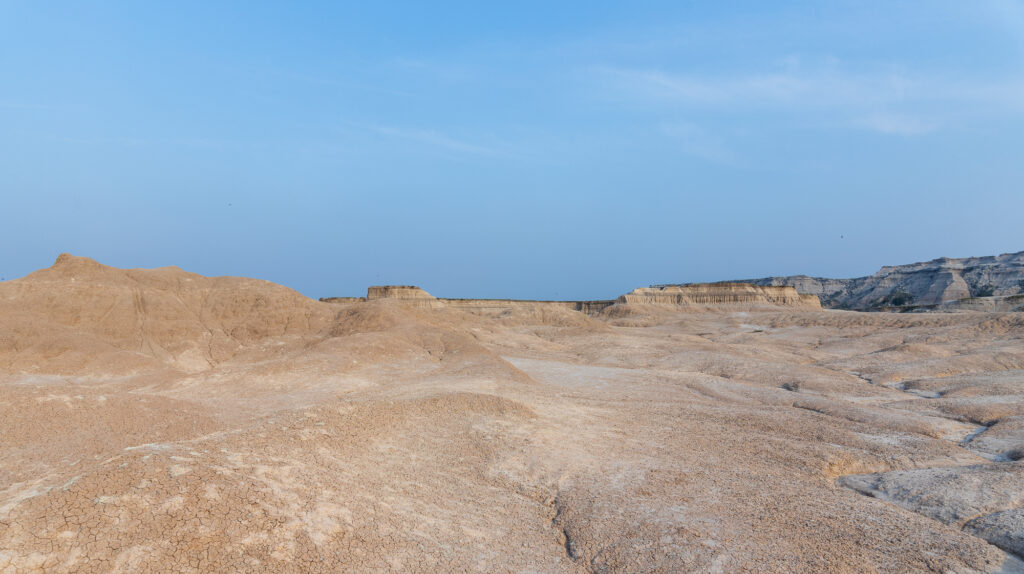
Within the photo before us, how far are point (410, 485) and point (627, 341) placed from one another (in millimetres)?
26052

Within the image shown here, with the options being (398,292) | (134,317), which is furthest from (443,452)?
(398,292)

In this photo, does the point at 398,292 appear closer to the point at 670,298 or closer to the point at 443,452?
the point at 670,298

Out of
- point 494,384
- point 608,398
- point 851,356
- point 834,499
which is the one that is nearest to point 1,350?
point 494,384

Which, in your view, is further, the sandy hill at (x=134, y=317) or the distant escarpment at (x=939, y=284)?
the distant escarpment at (x=939, y=284)

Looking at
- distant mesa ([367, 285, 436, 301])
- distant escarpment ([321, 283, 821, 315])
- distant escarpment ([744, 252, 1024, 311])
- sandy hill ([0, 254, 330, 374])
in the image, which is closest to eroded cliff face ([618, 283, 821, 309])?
distant escarpment ([321, 283, 821, 315])

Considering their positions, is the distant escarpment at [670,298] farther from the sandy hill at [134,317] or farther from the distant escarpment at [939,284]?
the sandy hill at [134,317]

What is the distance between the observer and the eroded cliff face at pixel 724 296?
66000 mm

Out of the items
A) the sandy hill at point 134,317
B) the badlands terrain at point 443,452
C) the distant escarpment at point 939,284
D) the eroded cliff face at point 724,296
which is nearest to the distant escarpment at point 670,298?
the eroded cliff face at point 724,296

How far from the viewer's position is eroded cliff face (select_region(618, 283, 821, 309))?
6600cm

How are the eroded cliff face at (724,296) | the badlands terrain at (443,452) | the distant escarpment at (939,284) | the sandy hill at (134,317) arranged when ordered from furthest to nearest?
the distant escarpment at (939,284)
the eroded cliff face at (724,296)
the sandy hill at (134,317)
the badlands terrain at (443,452)

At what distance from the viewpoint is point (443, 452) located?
10.0 metres

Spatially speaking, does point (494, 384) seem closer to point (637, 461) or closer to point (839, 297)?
point (637, 461)

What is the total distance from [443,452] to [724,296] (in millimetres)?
62847

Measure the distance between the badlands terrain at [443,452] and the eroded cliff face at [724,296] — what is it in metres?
41.6
